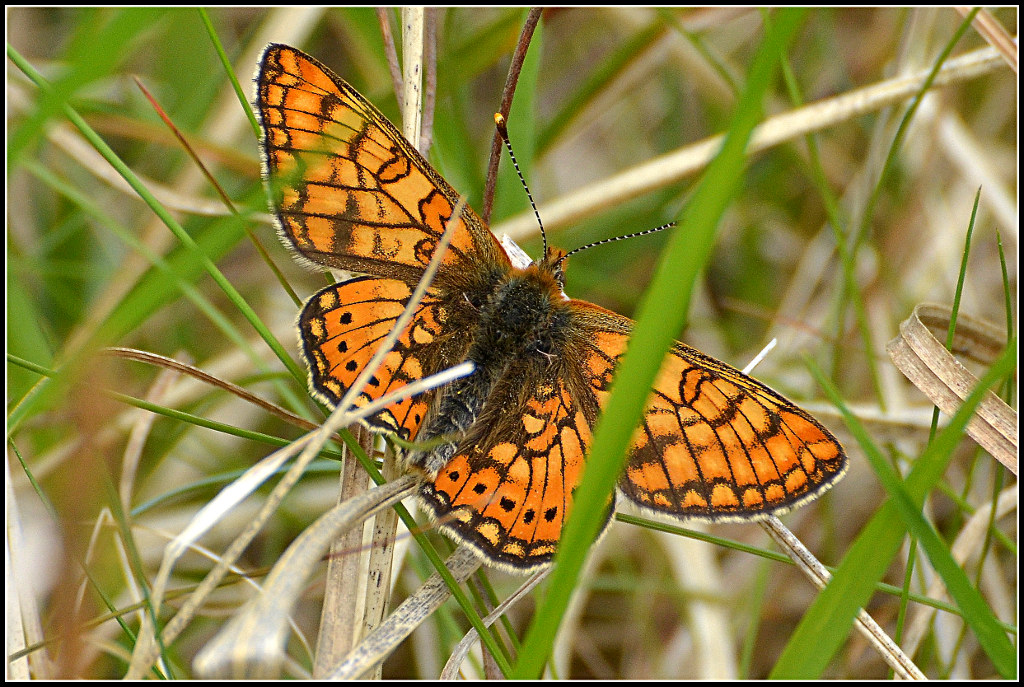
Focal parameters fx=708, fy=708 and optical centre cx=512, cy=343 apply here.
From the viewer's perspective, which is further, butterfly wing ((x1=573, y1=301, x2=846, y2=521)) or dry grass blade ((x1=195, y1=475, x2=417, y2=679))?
butterfly wing ((x1=573, y1=301, x2=846, y2=521))

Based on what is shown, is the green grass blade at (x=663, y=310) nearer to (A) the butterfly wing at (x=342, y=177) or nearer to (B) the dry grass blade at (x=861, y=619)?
(B) the dry grass blade at (x=861, y=619)

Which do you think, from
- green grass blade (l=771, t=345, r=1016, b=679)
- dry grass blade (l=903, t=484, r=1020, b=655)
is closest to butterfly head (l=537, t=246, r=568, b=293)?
green grass blade (l=771, t=345, r=1016, b=679)

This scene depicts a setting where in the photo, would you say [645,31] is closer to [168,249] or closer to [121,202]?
[168,249]

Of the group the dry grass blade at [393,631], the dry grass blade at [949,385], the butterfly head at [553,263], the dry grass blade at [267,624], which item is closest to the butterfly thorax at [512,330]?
the butterfly head at [553,263]

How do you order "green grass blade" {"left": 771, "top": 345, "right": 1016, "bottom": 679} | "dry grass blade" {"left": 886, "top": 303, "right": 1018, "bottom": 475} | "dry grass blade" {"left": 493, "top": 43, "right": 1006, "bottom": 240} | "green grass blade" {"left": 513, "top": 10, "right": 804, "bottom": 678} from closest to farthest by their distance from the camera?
"green grass blade" {"left": 513, "top": 10, "right": 804, "bottom": 678} < "green grass blade" {"left": 771, "top": 345, "right": 1016, "bottom": 679} < "dry grass blade" {"left": 886, "top": 303, "right": 1018, "bottom": 475} < "dry grass blade" {"left": 493, "top": 43, "right": 1006, "bottom": 240}

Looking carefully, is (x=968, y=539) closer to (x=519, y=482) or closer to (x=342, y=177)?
(x=519, y=482)

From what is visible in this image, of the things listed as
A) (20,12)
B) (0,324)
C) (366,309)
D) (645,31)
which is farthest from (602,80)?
(20,12)

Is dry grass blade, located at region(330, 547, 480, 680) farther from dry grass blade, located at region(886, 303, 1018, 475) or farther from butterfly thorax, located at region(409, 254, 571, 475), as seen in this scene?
dry grass blade, located at region(886, 303, 1018, 475)

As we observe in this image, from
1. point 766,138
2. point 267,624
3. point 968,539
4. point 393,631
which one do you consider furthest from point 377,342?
point 968,539
